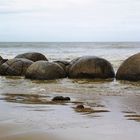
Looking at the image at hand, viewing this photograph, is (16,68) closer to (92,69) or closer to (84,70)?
(84,70)

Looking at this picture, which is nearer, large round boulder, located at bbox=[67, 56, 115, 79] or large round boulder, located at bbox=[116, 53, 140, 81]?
large round boulder, located at bbox=[116, 53, 140, 81]

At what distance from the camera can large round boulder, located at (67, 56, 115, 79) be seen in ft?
35.3

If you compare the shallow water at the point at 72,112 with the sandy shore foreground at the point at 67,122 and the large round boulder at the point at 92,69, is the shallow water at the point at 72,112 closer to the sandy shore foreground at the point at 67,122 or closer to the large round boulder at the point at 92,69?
the sandy shore foreground at the point at 67,122

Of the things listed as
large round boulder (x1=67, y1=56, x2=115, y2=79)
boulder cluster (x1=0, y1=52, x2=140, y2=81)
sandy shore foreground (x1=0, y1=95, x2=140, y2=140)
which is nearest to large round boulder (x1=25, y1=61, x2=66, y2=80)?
boulder cluster (x1=0, y1=52, x2=140, y2=81)

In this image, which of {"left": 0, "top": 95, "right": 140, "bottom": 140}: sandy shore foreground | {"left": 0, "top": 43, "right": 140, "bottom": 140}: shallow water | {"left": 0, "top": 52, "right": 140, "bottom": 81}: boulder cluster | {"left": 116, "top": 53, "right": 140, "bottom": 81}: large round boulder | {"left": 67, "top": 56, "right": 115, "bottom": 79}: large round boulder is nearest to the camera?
{"left": 0, "top": 95, "right": 140, "bottom": 140}: sandy shore foreground

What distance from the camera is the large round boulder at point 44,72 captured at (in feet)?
35.5

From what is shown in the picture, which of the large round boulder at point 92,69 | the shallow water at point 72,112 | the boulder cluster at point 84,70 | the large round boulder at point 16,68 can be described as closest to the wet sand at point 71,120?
the shallow water at point 72,112

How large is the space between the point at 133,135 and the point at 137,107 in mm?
1941

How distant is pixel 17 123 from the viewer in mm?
4746

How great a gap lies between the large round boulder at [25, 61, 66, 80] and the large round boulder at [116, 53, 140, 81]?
164 centimetres

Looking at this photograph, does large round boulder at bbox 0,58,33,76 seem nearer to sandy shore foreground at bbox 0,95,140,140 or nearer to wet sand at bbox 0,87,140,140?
wet sand at bbox 0,87,140,140

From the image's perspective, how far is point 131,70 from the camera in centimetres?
1018

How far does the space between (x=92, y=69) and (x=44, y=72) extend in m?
1.26

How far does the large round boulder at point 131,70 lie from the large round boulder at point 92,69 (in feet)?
1.40
